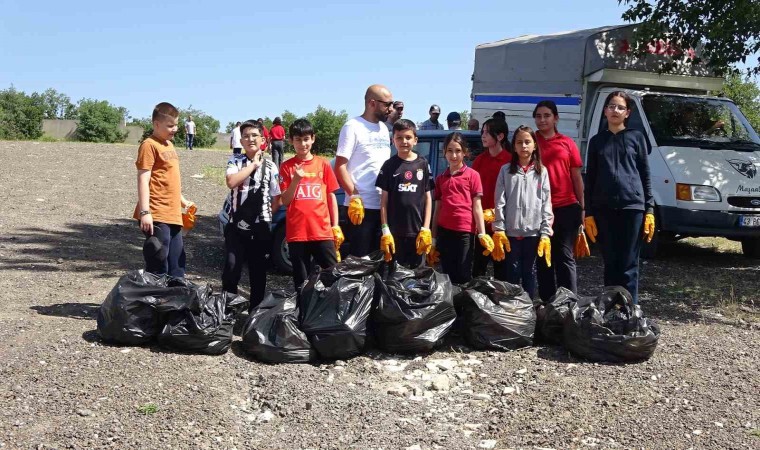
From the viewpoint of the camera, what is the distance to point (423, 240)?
577 centimetres

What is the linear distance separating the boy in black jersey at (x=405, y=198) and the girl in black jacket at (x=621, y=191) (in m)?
1.32

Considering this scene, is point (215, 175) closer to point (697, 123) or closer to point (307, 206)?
point (697, 123)

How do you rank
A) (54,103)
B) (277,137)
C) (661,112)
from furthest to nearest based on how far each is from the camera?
1. (54,103)
2. (277,137)
3. (661,112)

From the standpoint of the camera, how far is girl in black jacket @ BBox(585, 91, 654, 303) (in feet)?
19.3

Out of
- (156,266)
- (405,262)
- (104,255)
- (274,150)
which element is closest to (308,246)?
(405,262)

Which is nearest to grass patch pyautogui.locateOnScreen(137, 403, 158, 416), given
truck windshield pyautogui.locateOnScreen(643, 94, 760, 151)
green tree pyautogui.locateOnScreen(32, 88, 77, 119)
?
truck windshield pyautogui.locateOnScreen(643, 94, 760, 151)

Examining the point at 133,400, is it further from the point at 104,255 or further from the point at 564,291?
the point at 104,255

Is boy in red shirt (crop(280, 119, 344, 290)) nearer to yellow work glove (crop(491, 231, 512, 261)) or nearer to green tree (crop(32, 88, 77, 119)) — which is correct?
yellow work glove (crop(491, 231, 512, 261))

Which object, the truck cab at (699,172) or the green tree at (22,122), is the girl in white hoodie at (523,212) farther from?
the green tree at (22,122)

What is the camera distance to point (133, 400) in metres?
4.32

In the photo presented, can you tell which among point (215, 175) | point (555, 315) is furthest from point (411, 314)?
point (215, 175)

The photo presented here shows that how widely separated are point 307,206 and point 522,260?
1688mm

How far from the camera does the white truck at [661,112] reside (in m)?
8.74

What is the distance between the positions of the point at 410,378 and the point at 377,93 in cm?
212
